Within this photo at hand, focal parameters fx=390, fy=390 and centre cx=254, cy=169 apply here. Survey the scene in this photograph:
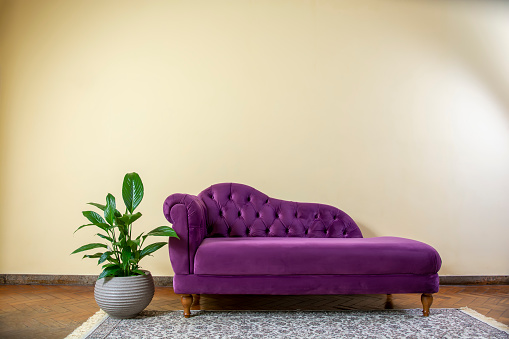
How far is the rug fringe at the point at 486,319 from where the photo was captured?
7.38 feet

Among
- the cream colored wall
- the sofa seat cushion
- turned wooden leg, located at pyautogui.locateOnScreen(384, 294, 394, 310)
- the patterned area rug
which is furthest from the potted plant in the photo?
turned wooden leg, located at pyautogui.locateOnScreen(384, 294, 394, 310)

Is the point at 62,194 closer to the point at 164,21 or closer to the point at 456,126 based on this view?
the point at 164,21

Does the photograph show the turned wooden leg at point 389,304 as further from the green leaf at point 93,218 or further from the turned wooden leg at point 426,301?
the green leaf at point 93,218

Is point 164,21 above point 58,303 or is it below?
above

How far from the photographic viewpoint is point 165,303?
281 centimetres

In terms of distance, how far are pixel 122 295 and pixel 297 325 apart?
3.43 ft

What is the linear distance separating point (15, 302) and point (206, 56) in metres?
2.53

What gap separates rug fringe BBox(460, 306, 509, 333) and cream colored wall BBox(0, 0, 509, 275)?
100 cm

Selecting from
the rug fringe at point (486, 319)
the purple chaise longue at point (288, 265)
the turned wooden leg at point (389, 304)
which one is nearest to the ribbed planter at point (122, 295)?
the purple chaise longue at point (288, 265)

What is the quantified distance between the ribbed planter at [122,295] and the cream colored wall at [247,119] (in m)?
1.10

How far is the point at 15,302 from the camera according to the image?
280 cm

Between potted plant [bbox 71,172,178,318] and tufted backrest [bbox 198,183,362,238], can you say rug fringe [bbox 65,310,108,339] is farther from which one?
tufted backrest [bbox 198,183,362,238]

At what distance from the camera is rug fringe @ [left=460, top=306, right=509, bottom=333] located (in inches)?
88.5

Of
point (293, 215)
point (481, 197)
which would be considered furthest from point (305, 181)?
point (481, 197)
